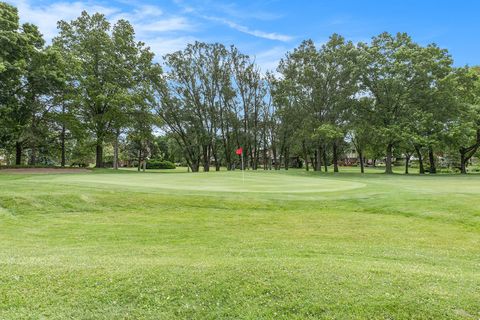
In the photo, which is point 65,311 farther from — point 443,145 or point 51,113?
point 443,145

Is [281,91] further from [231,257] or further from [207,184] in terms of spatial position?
[231,257]

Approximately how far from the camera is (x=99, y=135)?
37125 mm

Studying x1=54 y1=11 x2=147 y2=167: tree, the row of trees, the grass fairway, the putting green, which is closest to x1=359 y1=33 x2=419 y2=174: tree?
the row of trees

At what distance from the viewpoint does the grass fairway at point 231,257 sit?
397 cm

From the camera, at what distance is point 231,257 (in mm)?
6035

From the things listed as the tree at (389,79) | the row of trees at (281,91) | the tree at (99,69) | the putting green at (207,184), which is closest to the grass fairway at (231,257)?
the putting green at (207,184)

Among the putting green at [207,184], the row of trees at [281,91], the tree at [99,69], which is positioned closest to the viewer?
the putting green at [207,184]

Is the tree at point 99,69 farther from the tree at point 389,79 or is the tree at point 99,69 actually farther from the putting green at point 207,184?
the tree at point 389,79

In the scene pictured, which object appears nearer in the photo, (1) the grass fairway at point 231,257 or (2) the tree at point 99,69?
(1) the grass fairway at point 231,257

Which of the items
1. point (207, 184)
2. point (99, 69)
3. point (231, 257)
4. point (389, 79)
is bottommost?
point (231, 257)

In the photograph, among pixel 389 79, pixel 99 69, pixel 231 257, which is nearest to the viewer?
pixel 231 257

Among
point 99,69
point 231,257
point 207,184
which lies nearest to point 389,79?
point 207,184

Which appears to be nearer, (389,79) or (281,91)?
(389,79)

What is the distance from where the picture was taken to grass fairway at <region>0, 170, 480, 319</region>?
3.97 meters
